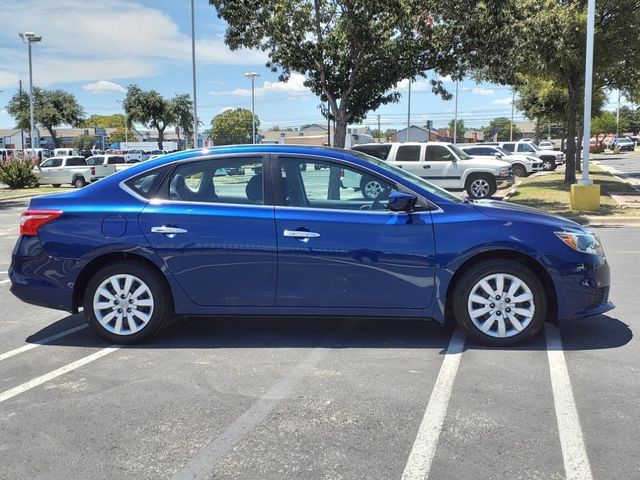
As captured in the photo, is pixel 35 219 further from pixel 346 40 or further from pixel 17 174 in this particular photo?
pixel 17 174

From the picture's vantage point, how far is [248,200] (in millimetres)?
5043

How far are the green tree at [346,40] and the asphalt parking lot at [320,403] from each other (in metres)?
11.8

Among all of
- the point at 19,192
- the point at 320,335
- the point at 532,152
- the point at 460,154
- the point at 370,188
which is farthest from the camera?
the point at 532,152

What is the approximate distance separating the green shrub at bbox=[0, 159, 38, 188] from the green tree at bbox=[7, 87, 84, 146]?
114ft

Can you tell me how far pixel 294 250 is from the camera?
4.86m

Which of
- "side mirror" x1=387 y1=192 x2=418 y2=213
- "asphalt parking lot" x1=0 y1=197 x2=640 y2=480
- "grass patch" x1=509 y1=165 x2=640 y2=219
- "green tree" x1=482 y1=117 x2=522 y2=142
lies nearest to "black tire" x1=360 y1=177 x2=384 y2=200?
"side mirror" x1=387 y1=192 x2=418 y2=213

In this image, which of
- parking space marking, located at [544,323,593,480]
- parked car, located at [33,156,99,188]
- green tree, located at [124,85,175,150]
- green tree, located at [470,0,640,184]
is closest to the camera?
parking space marking, located at [544,323,593,480]

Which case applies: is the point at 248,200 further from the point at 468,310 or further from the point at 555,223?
the point at 555,223

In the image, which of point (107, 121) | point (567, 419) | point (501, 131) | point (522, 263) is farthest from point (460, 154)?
point (107, 121)

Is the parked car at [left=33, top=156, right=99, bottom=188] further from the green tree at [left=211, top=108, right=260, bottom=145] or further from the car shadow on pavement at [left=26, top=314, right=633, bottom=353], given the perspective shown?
the green tree at [left=211, top=108, right=260, bottom=145]

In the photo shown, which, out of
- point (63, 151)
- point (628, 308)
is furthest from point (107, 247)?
point (63, 151)

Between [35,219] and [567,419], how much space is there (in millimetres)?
4348

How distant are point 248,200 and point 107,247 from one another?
122 centimetres

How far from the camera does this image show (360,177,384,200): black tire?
4977 mm
